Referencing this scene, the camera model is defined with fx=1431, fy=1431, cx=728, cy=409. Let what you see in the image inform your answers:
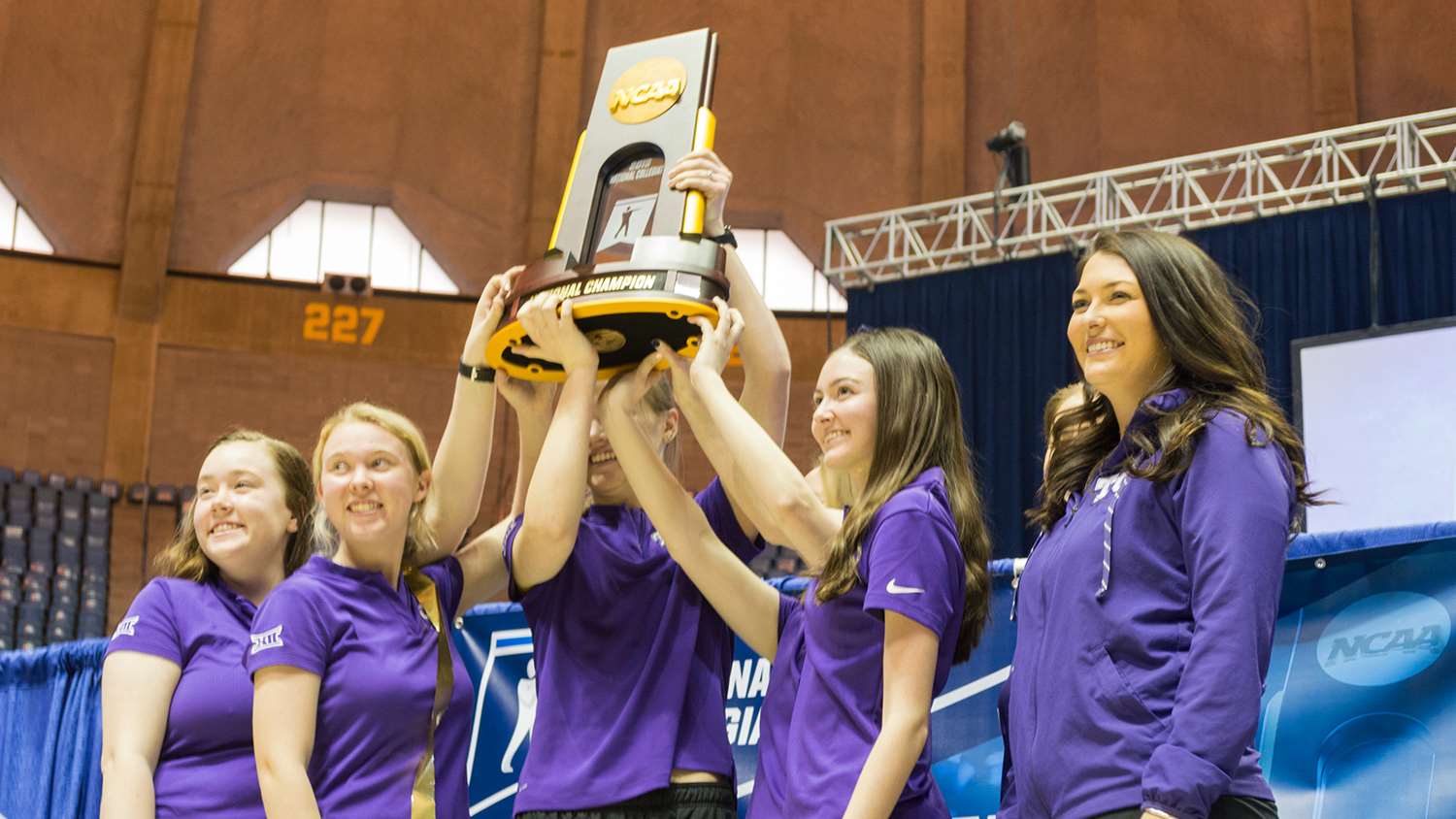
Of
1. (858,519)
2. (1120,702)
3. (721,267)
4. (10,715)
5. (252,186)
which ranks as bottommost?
(10,715)

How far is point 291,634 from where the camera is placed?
2152 millimetres

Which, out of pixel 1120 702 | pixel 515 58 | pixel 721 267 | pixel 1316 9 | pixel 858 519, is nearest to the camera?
pixel 1120 702

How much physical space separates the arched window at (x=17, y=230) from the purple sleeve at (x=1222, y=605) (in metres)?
13.8

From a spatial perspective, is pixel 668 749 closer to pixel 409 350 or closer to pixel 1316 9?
pixel 409 350

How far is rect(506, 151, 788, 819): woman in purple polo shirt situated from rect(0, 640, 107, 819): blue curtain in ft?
5.67

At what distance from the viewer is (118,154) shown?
46.0 ft

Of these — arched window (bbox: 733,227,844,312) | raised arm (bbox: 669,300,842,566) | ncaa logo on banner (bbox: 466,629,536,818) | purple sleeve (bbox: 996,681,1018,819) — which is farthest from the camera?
arched window (bbox: 733,227,844,312)

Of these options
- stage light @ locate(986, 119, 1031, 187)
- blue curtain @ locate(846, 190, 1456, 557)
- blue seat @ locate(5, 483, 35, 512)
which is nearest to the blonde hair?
blue curtain @ locate(846, 190, 1456, 557)

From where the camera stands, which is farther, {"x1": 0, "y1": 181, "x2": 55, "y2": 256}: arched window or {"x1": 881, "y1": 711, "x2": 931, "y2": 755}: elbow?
{"x1": 0, "y1": 181, "x2": 55, "y2": 256}: arched window

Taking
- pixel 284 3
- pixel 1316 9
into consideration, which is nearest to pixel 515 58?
pixel 284 3

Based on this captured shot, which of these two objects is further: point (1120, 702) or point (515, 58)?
point (515, 58)

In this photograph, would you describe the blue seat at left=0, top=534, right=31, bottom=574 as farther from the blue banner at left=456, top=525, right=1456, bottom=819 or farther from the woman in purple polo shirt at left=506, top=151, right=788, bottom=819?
the blue banner at left=456, top=525, right=1456, bottom=819

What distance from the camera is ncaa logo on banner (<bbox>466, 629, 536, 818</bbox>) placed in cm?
322

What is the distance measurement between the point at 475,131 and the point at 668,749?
515 inches
